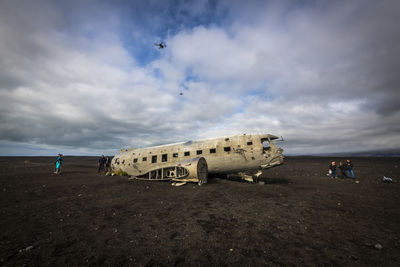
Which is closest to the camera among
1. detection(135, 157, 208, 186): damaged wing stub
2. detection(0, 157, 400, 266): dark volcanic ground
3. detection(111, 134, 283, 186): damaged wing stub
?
detection(0, 157, 400, 266): dark volcanic ground

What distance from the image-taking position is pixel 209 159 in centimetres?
1511

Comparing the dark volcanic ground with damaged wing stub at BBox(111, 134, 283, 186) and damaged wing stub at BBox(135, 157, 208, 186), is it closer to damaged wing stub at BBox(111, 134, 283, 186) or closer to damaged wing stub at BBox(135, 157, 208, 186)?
damaged wing stub at BBox(135, 157, 208, 186)

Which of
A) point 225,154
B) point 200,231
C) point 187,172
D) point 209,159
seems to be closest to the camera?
point 200,231

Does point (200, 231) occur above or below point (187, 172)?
below

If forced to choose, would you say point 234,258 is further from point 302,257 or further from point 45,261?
point 45,261

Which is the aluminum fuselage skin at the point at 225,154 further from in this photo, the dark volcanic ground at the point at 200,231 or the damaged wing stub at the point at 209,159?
the dark volcanic ground at the point at 200,231

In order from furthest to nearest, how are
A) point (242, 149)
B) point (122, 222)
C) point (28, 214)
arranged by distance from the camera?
point (242, 149) → point (28, 214) → point (122, 222)

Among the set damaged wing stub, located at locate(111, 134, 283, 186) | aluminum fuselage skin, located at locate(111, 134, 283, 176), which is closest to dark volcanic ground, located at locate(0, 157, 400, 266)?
damaged wing stub, located at locate(111, 134, 283, 186)

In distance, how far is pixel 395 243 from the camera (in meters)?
5.00

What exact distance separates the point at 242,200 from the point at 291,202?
2.81 m

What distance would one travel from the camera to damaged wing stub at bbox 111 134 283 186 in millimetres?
14059

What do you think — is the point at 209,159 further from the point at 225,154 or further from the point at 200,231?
the point at 200,231

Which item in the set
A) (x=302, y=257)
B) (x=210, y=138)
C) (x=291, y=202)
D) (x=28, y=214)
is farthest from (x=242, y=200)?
(x=28, y=214)

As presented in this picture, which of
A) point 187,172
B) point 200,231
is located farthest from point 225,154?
point 200,231
